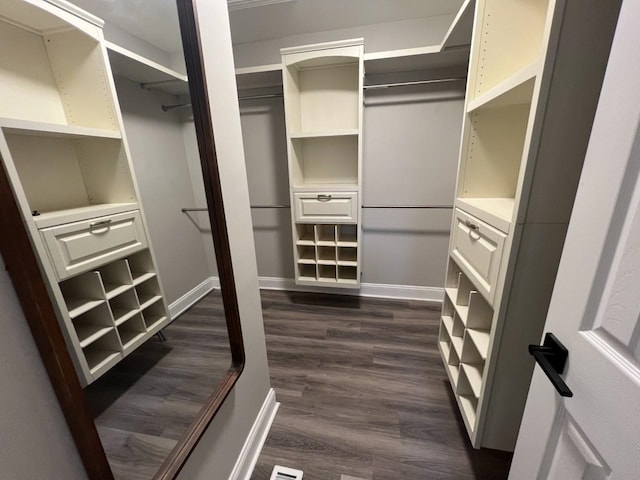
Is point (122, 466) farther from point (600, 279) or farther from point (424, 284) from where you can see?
point (424, 284)

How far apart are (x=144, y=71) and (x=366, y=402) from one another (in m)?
1.89

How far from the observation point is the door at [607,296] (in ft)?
1.37

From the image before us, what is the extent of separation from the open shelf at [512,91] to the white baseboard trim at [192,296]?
1.24 metres

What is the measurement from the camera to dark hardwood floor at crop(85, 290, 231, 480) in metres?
0.62

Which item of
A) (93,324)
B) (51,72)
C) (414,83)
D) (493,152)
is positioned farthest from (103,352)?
(414,83)

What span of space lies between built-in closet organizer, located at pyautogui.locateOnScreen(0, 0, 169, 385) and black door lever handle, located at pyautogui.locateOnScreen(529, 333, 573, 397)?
989 mm

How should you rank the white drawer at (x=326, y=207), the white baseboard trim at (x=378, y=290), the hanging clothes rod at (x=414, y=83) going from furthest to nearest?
the white baseboard trim at (x=378, y=290), the white drawer at (x=326, y=207), the hanging clothes rod at (x=414, y=83)

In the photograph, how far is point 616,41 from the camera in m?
0.46

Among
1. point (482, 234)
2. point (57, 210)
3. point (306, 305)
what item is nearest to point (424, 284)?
point (306, 305)

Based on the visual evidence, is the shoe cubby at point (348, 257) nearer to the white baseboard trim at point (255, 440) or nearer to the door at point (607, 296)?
the white baseboard trim at point (255, 440)

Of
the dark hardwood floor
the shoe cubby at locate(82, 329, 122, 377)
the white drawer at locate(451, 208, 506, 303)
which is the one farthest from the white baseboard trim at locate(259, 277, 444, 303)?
the shoe cubby at locate(82, 329, 122, 377)

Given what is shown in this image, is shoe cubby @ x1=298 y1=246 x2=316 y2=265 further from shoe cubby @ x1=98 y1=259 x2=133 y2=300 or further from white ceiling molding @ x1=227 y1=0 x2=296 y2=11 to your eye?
white ceiling molding @ x1=227 y1=0 x2=296 y2=11

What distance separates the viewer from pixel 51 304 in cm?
42

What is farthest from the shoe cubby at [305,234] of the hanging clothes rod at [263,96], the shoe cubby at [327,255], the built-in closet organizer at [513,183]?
the built-in closet organizer at [513,183]
